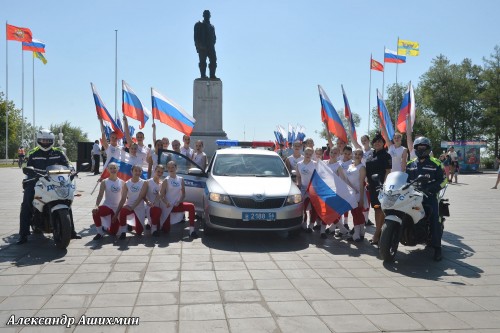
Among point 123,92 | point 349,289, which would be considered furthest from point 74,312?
point 123,92

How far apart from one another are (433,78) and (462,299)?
6000 cm

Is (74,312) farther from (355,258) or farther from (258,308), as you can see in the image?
(355,258)

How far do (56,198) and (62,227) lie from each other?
1.52 ft

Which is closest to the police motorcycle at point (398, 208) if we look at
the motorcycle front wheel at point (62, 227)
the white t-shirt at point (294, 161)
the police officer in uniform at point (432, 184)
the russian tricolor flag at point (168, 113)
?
the police officer in uniform at point (432, 184)

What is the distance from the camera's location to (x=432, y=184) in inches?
258

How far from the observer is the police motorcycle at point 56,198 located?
259 inches

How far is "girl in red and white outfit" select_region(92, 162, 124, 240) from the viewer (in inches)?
306

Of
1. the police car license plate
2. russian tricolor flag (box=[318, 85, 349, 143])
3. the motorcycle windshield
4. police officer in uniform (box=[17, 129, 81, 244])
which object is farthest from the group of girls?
russian tricolor flag (box=[318, 85, 349, 143])

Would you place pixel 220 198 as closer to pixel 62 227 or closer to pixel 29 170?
pixel 62 227

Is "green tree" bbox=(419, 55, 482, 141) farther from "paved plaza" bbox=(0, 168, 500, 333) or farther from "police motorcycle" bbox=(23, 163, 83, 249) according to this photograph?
"police motorcycle" bbox=(23, 163, 83, 249)

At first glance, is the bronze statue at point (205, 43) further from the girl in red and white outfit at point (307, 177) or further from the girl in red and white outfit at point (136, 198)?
the girl in red and white outfit at point (136, 198)

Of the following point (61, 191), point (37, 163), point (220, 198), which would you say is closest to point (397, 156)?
point (220, 198)

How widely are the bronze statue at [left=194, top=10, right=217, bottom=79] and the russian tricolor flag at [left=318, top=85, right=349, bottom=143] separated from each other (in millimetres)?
11620

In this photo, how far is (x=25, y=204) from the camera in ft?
23.4
